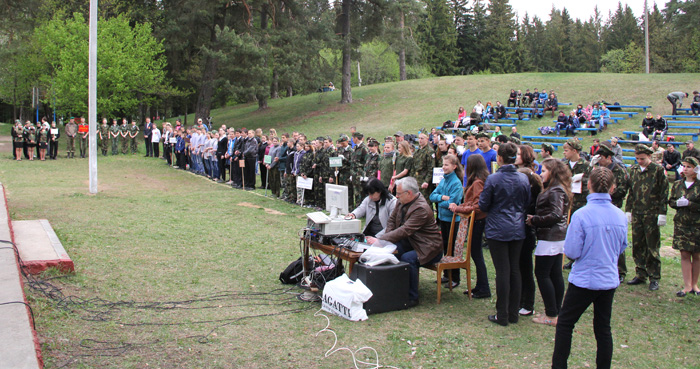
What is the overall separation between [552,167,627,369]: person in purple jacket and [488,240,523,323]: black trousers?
57.3 inches

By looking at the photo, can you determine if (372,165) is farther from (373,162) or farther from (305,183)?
(305,183)

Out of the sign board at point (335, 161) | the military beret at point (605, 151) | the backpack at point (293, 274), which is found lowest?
the backpack at point (293, 274)

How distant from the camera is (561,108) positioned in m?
33.1

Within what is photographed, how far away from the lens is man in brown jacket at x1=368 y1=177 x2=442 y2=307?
261 inches

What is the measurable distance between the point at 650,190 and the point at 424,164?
14.8 feet

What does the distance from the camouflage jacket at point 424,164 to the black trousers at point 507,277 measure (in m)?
5.14

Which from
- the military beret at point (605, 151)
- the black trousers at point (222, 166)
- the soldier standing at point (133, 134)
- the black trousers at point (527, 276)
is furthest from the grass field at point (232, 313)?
the soldier standing at point (133, 134)

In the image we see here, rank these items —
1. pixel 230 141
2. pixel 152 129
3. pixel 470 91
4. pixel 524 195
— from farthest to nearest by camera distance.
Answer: pixel 470 91 < pixel 152 129 < pixel 230 141 < pixel 524 195

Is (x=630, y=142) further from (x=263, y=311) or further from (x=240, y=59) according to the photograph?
(x=263, y=311)

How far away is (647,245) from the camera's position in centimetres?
756

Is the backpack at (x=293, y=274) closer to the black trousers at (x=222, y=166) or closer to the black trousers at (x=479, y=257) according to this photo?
the black trousers at (x=479, y=257)

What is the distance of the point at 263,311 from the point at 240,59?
28.3 m

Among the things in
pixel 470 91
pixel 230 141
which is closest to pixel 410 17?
pixel 470 91

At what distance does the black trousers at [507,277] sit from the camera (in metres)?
6.01
